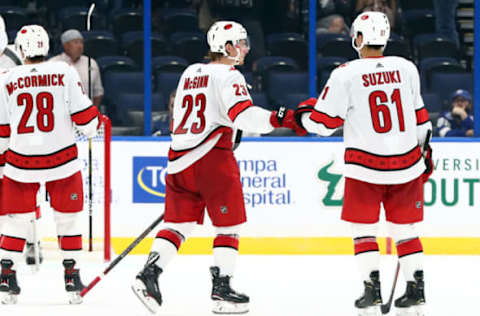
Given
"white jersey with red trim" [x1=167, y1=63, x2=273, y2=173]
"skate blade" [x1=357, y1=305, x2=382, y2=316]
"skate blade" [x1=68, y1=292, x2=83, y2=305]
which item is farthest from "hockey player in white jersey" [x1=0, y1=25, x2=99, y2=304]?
"skate blade" [x1=357, y1=305, x2=382, y2=316]

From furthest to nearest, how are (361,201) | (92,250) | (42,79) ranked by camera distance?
(92,250) → (42,79) → (361,201)

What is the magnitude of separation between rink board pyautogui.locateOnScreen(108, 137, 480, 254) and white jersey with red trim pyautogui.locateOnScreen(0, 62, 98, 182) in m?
2.03

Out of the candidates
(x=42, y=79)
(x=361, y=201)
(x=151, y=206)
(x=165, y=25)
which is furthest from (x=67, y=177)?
(x=165, y=25)

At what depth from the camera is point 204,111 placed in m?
5.34

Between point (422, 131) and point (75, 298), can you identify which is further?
point (75, 298)

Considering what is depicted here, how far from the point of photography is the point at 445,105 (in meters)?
8.12

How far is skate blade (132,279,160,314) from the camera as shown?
5188 mm

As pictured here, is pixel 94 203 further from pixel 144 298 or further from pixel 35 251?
pixel 144 298

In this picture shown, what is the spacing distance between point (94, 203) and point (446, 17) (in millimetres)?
3033

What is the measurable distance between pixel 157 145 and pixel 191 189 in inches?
89.0

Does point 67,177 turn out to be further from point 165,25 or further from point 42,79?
point 165,25

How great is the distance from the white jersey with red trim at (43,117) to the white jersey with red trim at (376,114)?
1.23 meters

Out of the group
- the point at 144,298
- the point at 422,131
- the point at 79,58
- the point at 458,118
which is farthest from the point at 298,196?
the point at 144,298

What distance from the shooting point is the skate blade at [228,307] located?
5.43 metres
